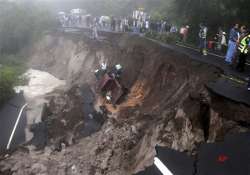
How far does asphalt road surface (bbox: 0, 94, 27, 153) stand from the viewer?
2132cm

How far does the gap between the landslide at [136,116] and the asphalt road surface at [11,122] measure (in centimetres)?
202

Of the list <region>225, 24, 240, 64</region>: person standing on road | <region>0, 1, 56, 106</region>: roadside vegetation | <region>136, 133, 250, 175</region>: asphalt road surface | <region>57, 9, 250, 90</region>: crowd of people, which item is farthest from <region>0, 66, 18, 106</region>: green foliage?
<region>136, 133, 250, 175</region>: asphalt road surface

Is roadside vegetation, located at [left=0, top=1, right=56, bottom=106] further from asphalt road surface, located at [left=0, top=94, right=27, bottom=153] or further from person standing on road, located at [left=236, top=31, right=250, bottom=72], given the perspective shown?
person standing on road, located at [left=236, top=31, right=250, bottom=72]

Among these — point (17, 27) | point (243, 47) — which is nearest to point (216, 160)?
point (243, 47)

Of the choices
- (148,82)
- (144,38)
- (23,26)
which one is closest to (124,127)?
(148,82)

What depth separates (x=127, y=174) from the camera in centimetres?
1370

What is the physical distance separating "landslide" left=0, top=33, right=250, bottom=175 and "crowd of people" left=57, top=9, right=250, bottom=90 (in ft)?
6.11

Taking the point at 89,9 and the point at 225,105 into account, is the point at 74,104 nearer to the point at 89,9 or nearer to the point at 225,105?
the point at 225,105

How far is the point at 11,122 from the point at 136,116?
10.8 m

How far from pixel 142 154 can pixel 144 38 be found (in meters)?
16.1

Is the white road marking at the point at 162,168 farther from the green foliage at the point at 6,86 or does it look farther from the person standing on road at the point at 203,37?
the green foliage at the point at 6,86

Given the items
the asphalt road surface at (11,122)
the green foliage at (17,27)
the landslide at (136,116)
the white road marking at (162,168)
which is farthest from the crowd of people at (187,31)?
the asphalt road surface at (11,122)

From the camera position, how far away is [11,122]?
2420 cm

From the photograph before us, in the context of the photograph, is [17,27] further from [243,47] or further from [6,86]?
[243,47]
